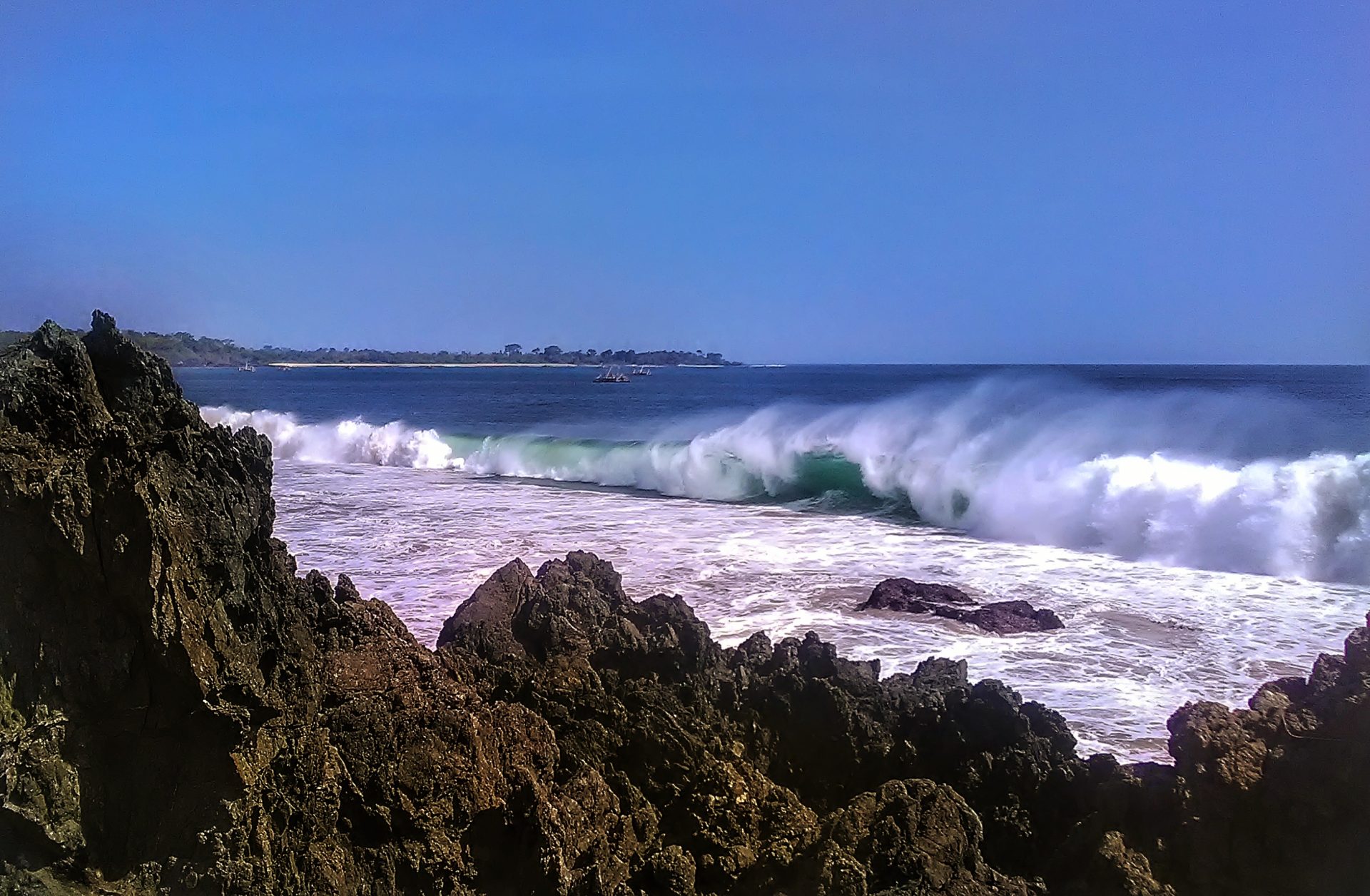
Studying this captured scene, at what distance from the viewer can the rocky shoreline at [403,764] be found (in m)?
2.69

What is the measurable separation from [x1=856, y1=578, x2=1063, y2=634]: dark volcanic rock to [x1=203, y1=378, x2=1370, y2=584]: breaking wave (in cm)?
532

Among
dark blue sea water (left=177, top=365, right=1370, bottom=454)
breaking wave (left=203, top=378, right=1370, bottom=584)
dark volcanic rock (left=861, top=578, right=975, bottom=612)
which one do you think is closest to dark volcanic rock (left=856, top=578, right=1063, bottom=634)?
dark volcanic rock (left=861, top=578, right=975, bottom=612)

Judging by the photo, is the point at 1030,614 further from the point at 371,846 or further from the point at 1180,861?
the point at 371,846

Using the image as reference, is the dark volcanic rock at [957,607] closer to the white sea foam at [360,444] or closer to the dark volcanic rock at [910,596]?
the dark volcanic rock at [910,596]

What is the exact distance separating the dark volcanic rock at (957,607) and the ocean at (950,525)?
0.72 ft

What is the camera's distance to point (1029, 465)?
18.2 m

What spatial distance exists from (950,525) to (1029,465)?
2306mm

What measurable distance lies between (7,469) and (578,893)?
2.26m

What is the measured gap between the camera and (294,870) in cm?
267

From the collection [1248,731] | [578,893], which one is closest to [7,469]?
[578,893]

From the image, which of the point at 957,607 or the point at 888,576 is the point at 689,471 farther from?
the point at 957,607

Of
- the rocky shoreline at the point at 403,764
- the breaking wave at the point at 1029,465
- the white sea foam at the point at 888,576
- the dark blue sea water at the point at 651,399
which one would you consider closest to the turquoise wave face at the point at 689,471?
the breaking wave at the point at 1029,465

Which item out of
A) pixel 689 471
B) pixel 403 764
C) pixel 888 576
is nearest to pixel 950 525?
pixel 888 576

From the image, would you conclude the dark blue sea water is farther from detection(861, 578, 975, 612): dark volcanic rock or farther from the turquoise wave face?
detection(861, 578, 975, 612): dark volcanic rock
